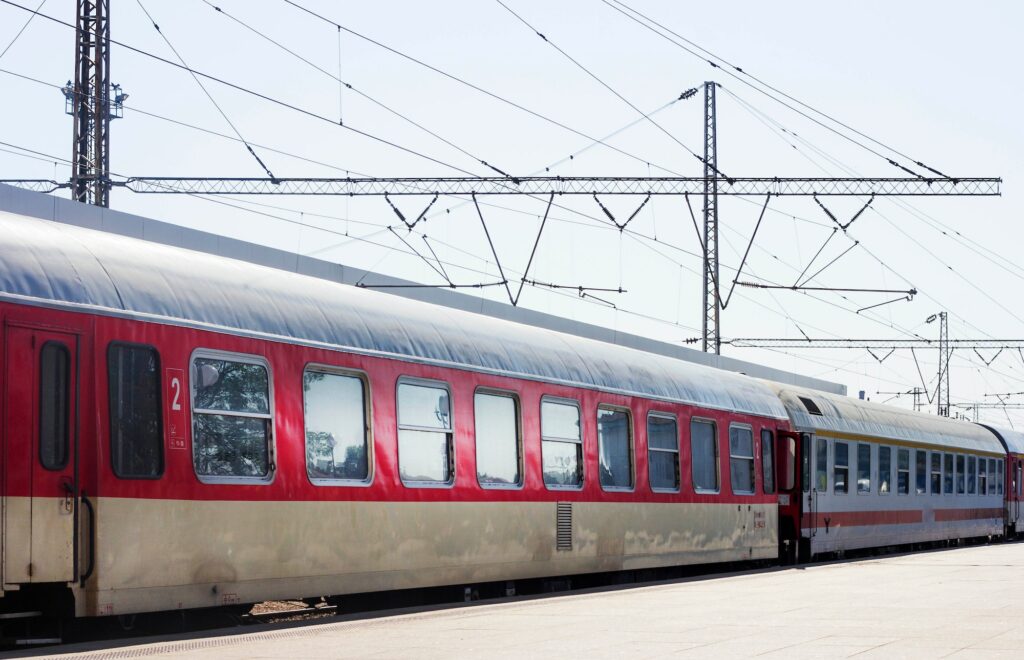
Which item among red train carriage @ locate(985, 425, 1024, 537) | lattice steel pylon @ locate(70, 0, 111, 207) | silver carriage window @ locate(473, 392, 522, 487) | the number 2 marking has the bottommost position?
red train carriage @ locate(985, 425, 1024, 537)

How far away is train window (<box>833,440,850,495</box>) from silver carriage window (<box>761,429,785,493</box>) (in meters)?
3.67

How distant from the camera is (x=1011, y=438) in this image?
43188mm

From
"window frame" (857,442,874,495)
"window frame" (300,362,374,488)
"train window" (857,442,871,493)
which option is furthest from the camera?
"window frame" (857,442,874,495)

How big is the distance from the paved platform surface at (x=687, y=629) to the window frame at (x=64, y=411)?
138cm

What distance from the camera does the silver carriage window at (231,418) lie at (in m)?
11.3

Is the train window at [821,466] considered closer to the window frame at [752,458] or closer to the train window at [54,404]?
the window frame at [752,458]

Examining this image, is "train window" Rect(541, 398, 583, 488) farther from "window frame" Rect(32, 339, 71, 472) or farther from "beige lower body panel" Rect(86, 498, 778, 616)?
"window frame" Rect(32, 339, 71, 472)

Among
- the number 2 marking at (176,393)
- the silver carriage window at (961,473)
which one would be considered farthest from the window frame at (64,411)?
the silver carriage window at (961,473)

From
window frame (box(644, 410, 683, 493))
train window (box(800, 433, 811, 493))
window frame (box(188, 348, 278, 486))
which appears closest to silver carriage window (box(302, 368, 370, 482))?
window frame (box(188, 348, 278, 486))

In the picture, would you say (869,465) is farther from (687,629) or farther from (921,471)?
(687,629)

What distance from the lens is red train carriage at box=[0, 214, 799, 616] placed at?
393 inches

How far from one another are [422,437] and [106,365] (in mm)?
4438

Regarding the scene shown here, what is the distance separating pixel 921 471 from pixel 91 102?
2105cm

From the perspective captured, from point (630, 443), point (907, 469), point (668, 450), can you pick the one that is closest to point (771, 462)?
point (668, 450)
